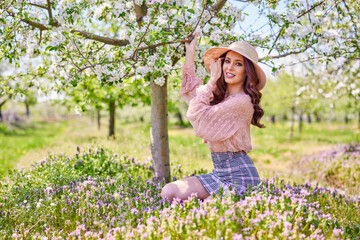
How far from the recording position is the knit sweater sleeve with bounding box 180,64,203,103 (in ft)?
13.1

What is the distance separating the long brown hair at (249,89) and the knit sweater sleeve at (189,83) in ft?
1.14

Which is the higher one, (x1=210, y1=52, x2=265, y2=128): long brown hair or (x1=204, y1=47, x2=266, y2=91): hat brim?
(x1=204, y1=47, x2=266, y2=91): hat brim

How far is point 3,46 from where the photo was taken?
3855 mm

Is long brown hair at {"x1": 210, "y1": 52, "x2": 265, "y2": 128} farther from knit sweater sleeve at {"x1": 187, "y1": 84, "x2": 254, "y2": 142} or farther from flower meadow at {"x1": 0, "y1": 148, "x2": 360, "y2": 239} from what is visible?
flower meadow at {"x1": 0, "y1": 148, "x2": 360, "y2": 239}

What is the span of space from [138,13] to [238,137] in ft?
9.26

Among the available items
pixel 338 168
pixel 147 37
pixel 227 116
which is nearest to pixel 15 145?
pixel 147 37

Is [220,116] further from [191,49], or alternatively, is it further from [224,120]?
[191,49]

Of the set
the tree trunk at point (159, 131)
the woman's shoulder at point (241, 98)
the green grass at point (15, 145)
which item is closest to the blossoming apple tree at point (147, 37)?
the tree trunk at point (159, 131)

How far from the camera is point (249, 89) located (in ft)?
11.8

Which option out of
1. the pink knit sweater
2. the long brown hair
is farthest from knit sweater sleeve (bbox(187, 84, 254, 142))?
the long brown hair

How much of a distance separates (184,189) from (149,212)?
0.81 metres

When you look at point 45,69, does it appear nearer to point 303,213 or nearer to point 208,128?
point 208,128

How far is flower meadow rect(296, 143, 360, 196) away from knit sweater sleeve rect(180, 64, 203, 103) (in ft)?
14.7

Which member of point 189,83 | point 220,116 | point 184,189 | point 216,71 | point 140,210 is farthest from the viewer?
point 189,83
